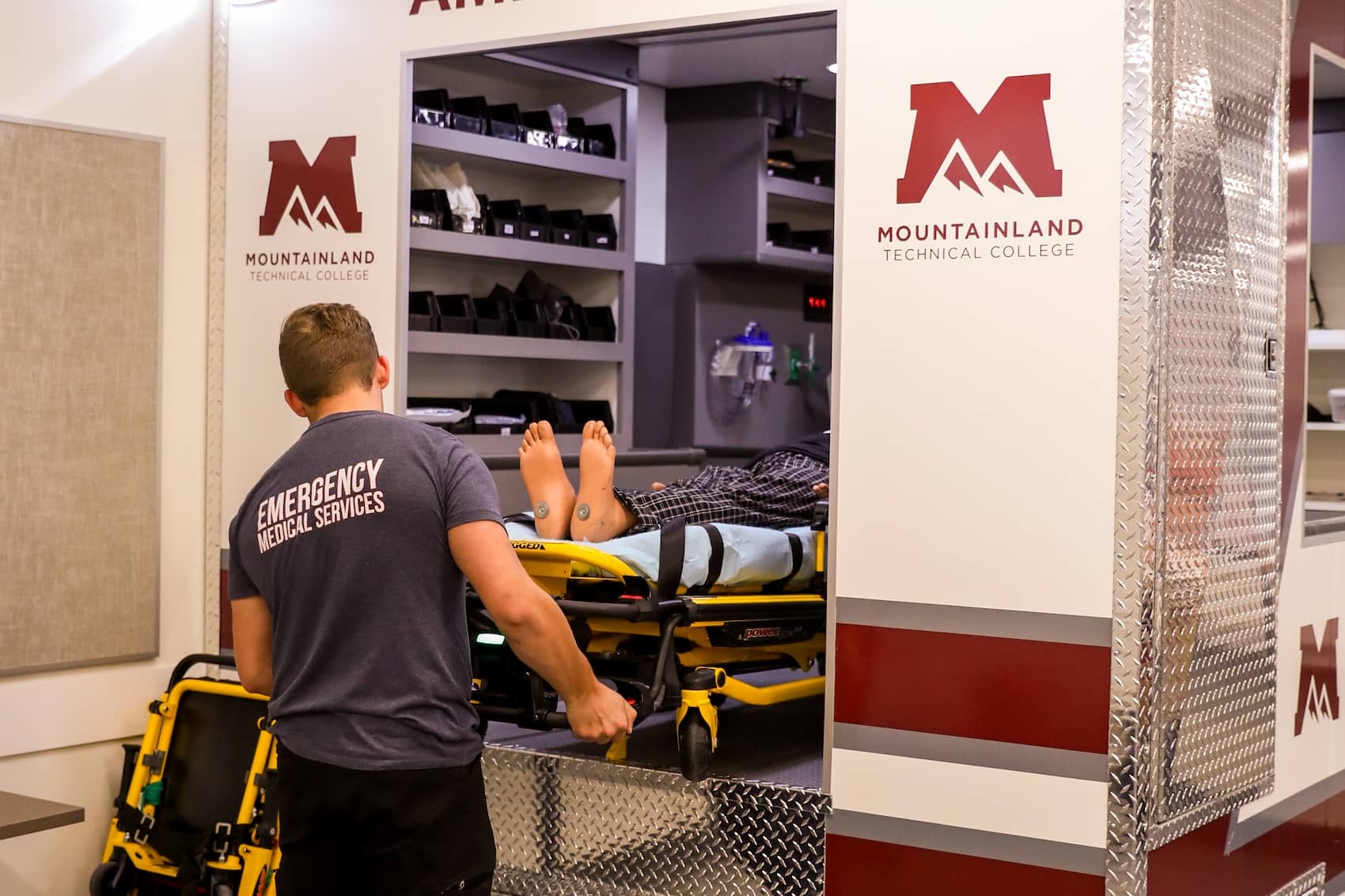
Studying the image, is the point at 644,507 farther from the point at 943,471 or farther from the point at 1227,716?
the point at 1227,716

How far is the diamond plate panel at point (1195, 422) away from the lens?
9.80ft

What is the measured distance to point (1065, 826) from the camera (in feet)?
10.0

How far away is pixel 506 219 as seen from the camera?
5750 mm

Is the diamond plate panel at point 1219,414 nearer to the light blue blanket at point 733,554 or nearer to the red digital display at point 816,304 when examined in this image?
the light blue blanket at point 733,554

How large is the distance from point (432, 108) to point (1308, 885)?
13.1 ft

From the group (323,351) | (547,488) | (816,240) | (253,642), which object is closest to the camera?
(323,351)

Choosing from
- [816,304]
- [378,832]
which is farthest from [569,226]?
[378,832]

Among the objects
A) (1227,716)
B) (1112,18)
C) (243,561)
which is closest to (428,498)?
(243,561)

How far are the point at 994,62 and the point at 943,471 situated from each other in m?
0.92

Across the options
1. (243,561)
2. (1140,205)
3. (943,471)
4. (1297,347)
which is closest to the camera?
(243,561)

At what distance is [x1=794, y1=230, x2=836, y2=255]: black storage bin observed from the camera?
7.13 meters

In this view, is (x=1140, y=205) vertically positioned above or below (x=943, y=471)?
above

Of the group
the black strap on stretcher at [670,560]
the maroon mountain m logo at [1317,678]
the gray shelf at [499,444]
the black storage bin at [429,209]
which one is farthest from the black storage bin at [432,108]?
the maroon mountain m logo at [1317,678]

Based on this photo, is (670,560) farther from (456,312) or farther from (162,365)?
(456,312)
